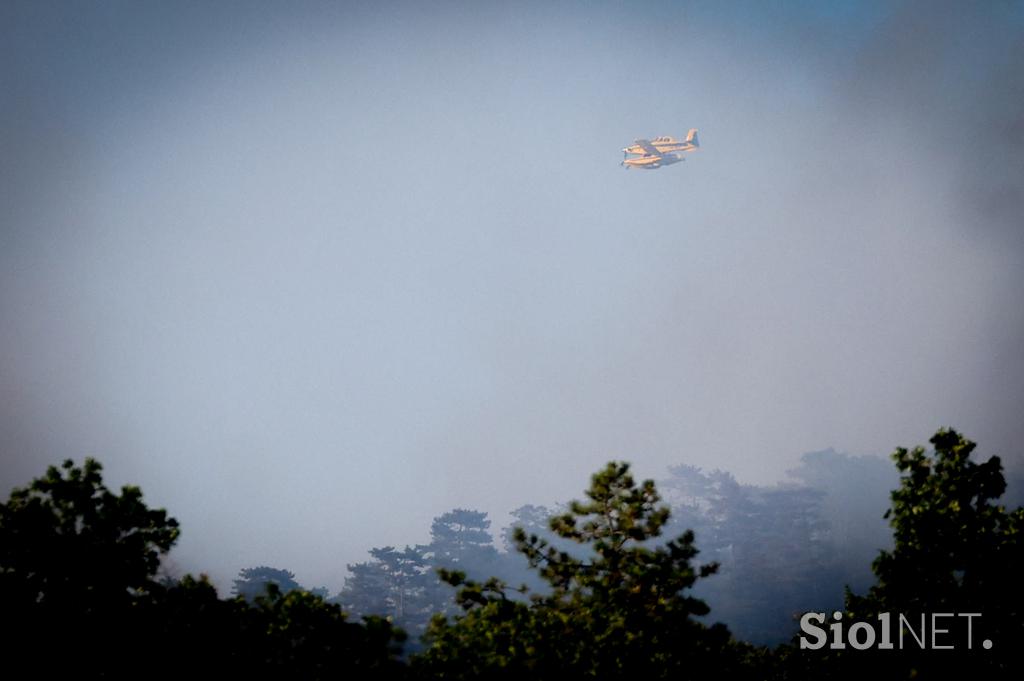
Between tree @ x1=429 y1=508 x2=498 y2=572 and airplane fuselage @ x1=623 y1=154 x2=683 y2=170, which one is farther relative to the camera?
airplane fuselage @ x1=623 y1=154 x2=683 y2=170

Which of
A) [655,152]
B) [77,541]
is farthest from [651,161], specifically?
[77,541]

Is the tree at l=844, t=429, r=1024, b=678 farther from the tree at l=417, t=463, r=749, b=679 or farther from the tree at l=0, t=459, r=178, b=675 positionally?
the tree at l=0, t=459, r=178, b=675

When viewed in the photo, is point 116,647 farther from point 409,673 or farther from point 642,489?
point 642,489

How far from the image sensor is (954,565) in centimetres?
1755

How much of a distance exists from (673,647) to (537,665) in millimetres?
4194

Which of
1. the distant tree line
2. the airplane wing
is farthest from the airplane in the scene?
the distant tree line

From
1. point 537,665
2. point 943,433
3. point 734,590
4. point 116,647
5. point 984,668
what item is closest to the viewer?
point 116,647

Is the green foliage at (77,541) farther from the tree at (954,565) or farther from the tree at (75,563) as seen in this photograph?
the tree at (954,565)

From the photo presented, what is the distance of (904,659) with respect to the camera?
16.9 meters

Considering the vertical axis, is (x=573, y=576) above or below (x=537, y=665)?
above

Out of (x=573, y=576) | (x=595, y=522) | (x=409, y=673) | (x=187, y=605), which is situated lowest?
(x=409, y=673)

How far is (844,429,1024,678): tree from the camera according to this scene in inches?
650

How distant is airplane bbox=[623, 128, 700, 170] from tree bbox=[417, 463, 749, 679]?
105m

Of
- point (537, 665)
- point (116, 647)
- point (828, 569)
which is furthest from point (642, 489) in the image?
point (828, 569)
